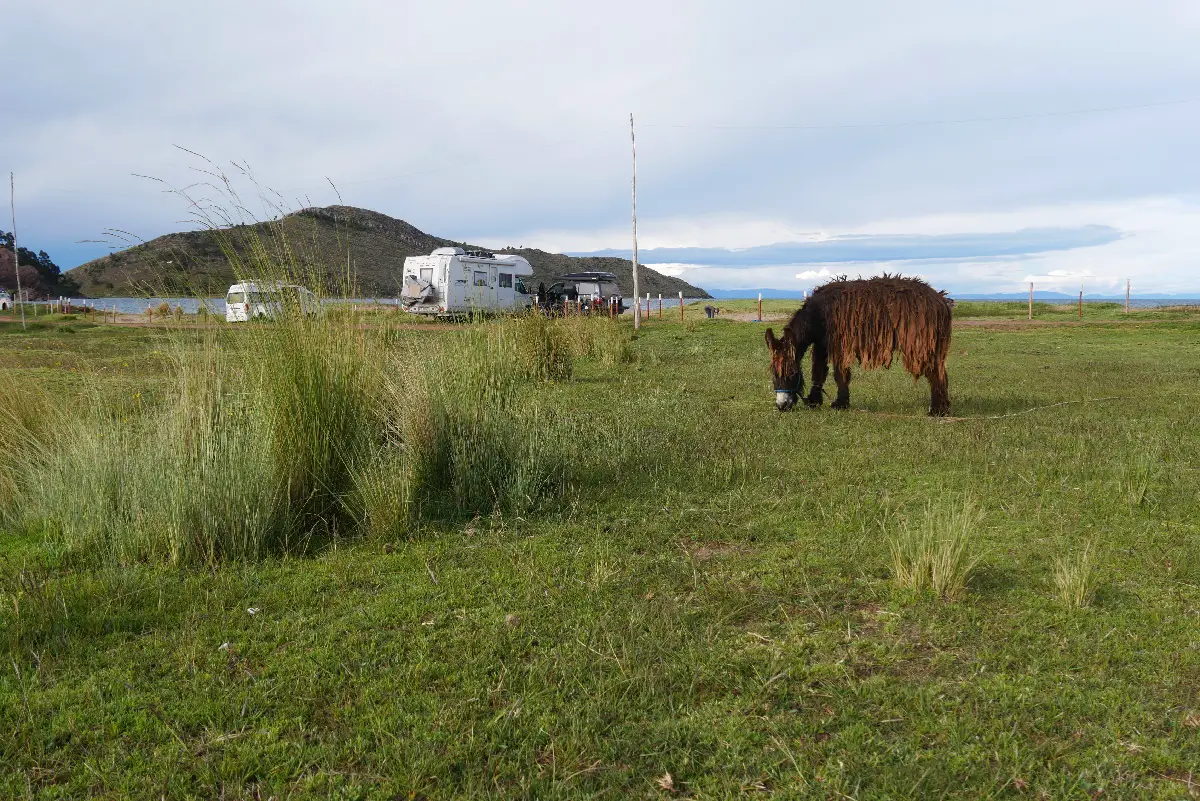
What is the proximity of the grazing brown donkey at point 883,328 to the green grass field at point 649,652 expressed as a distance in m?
2.53

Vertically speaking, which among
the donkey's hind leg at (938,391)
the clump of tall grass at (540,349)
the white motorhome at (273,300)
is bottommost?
the donkey's hind leg at (938,391)

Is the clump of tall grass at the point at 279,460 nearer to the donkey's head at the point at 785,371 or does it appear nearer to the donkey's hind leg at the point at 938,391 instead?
the donkey's head at the point at 785,371

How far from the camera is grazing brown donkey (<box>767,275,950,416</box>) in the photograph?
8938mm

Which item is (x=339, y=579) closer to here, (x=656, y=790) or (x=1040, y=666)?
(x=656, y=790)

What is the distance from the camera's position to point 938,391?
931 cm

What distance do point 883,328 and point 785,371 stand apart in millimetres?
1177

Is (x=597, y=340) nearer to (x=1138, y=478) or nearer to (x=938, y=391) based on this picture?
(x=938, y=391)

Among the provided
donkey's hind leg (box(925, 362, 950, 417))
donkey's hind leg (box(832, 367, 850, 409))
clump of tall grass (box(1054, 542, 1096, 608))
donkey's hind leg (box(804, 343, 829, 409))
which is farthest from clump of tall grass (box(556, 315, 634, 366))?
clump of tall grass (box(1054, 542, 1096, 608))

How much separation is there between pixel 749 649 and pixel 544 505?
7.86ft

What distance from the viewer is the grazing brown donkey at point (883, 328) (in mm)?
8938

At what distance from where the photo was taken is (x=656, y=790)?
2.65m

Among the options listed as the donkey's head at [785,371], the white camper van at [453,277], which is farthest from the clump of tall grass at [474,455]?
the white camper van at [453,277]

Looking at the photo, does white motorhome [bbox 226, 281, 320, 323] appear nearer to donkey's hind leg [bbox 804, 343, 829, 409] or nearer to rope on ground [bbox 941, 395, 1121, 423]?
donkey's hind leg [bbox 804, 343, 829, 409]

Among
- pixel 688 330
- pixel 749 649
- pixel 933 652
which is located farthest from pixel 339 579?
pixel 688 330
